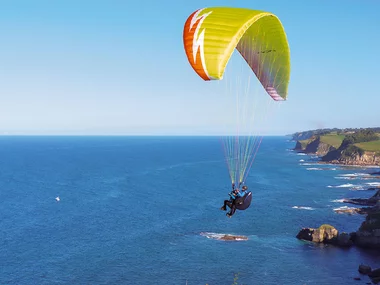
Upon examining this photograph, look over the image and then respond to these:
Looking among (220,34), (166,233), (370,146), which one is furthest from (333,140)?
(220,34)

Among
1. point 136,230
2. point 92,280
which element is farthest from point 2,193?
point 92,280

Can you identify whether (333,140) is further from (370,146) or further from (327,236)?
(327,236)

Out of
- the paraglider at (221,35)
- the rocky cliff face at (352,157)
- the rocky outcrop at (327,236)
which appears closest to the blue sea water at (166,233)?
the rocky outcrop at (327,236)

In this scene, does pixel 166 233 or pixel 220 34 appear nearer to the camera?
pixel 220 34

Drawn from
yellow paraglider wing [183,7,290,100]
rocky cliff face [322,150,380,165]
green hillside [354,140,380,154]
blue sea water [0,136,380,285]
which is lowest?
blue sea water [0,136,380,285]

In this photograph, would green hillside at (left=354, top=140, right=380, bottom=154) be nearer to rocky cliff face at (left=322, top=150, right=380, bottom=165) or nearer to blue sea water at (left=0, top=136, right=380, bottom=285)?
rocky cliff face at (left=322, top=150, right=380, bottom=165)

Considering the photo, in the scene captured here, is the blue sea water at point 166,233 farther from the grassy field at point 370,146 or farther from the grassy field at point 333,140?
the grassy field at point 333,140

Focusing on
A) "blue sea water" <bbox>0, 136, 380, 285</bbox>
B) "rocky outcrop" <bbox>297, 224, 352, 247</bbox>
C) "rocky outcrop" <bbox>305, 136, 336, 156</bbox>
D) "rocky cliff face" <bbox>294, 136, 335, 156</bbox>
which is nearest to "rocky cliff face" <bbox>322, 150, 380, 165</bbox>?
"rocky outcrop" <bbox>305, 136, 336, 156</bbox>

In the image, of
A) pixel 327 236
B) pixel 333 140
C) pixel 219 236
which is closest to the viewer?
pixel 327 236

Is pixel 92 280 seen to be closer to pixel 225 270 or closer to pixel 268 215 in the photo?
pixel 225 270
